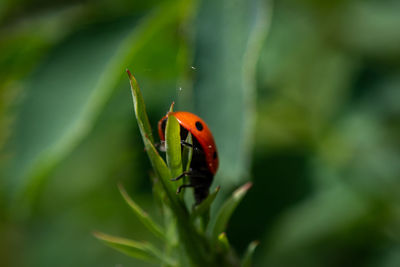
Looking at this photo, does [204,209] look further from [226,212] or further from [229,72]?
[229,72]

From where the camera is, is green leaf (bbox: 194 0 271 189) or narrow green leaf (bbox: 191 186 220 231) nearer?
narrow green leaf (bbox: 191 186 220 231)

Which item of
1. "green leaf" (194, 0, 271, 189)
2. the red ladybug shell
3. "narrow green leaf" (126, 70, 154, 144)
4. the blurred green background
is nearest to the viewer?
"narrow green leaf" (126, 70, 154, 144)

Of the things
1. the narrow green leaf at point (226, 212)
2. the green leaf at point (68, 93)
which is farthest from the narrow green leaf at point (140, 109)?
the green leaf at point (68, 93)

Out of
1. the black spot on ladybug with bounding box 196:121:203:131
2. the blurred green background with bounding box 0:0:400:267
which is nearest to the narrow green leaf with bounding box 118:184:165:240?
the black spot on ladybug with bounding box 196:121:203:131

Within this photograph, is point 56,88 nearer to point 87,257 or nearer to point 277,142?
point 277,142

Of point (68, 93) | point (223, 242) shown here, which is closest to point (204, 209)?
point (223, 242)

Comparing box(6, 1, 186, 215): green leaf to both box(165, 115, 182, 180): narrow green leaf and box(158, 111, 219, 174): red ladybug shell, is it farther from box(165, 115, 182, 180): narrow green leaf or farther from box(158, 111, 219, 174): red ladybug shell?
box(165, 115, 182, 180): narrow green leaf
